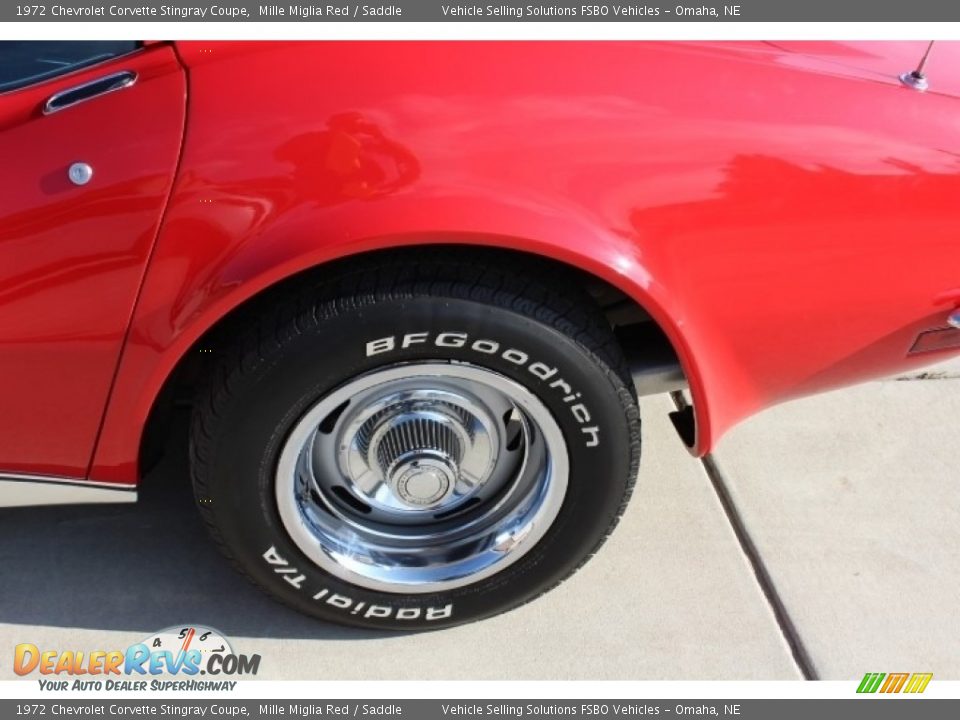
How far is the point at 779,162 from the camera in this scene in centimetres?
185

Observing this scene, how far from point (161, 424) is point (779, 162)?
1457mm

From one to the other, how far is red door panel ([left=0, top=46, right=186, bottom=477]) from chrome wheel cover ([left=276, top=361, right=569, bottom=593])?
0.48 metres

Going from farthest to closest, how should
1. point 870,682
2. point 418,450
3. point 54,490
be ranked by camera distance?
point 870,682, point 418,450, point 54,490

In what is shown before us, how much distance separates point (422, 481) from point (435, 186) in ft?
2.59

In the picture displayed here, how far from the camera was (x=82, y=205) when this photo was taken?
172 centimetres

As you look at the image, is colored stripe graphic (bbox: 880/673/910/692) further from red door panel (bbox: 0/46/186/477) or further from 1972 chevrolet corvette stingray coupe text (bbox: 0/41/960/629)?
red door panel (bbox: 0/46/186/477)

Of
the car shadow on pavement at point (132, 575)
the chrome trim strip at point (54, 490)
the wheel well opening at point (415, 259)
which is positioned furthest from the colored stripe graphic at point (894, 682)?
the chrome trim strip at point (54, 490)

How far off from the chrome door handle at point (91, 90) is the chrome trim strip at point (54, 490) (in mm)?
793

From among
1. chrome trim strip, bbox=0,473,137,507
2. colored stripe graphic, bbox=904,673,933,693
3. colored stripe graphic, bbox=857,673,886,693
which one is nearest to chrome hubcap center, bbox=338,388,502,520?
chrome trim strip, bbox=0,473,137,507

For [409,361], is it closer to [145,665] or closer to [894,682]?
[145,665]

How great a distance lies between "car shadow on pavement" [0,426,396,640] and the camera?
236 cm

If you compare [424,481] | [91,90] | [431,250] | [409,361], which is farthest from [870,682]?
[91,90]

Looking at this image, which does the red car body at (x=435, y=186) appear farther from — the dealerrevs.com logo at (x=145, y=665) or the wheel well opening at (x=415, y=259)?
the dealerrevs.com logo at (x=145, y=665)

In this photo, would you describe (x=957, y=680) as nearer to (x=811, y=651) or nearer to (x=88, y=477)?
(x=811, y=651)
